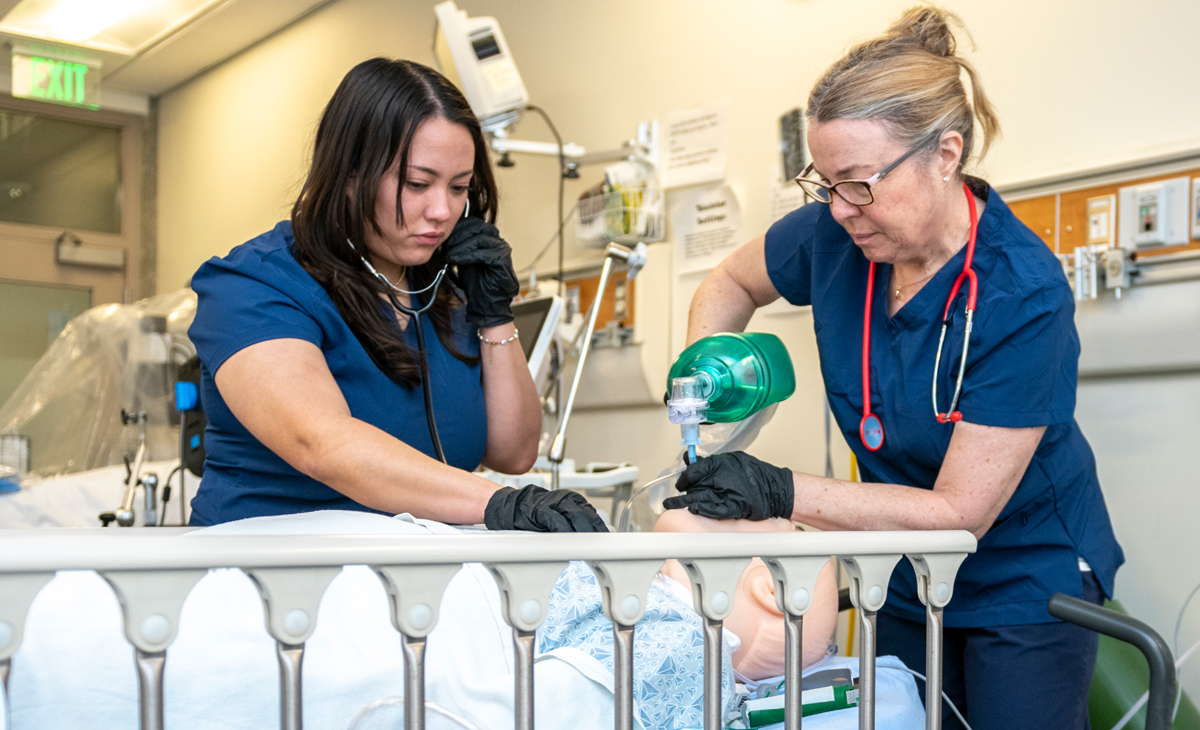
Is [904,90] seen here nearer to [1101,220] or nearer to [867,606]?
[867,606]

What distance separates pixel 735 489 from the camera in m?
1.11

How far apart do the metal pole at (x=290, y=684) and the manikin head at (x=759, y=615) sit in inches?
21.5

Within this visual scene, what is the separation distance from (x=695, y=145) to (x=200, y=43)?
2.97 m

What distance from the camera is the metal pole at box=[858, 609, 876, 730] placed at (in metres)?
0.88

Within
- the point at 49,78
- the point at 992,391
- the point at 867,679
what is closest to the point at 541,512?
the point at 867,679

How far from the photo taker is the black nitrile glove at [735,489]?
43.8 inches

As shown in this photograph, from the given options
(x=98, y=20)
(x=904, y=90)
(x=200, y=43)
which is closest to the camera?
(x=904, y=90)

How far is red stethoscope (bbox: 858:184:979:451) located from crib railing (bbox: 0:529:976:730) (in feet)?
1.05

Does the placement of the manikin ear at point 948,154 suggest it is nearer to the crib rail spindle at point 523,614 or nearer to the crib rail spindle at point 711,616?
the crib rail spindle at point 711,616

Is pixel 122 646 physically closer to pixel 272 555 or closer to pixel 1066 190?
pixel 272 555

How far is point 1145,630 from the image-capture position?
35.9 inches

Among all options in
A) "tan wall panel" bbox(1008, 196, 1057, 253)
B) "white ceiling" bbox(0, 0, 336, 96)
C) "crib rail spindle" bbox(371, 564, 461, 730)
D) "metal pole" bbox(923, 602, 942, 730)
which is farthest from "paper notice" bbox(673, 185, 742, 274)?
"white ceiling" bbox(0, 0, 336, 96)

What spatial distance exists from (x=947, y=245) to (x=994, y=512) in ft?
1.17

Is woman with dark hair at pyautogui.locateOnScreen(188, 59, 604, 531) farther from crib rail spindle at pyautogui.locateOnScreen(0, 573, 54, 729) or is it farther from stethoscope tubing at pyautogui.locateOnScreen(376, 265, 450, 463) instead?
crib rail spindle at pyautogui.locateOnScreen(0, 573, 54, 729)
